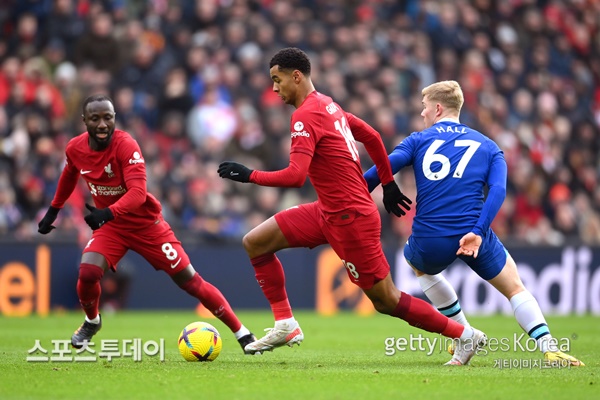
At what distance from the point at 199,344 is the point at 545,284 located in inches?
419

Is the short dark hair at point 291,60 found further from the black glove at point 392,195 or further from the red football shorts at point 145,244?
the red football shorts at point 145,244

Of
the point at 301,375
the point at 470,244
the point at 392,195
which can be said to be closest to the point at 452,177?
the point at 392,195

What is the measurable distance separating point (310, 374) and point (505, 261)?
199 cm

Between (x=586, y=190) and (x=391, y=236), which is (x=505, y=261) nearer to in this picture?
(x=391, y=236)

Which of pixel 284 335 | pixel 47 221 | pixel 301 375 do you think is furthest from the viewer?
pixel 47 221

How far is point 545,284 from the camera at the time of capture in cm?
1848

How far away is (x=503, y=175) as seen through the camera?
8.91 meters

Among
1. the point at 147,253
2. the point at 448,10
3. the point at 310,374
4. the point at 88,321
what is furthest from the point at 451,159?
the point at 448,10

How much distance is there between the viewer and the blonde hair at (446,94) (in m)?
9.20

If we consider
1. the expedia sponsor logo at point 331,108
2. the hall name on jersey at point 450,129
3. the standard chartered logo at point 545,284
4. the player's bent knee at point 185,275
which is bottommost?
the standard chartered logo at point 545,284

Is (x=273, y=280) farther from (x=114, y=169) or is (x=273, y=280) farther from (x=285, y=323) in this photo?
(x=114, y=169)

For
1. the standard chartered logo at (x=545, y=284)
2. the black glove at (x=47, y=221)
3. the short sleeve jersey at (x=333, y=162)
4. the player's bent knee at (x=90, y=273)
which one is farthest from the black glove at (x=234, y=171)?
the standard chartered logo at (x=545, y=284)

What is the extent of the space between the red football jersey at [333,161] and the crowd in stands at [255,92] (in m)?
8.89

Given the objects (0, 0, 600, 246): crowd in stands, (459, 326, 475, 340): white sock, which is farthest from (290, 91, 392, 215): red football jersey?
(0, 0, 600, 246): crowd in stands
